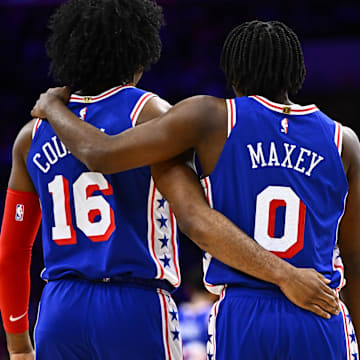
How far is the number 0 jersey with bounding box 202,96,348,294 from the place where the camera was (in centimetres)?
222

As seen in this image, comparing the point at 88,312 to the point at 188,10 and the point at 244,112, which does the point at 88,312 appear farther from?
the point at 188,10

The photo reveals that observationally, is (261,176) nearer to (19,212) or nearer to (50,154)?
(50,154)

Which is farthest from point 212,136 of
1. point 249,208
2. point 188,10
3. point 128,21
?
point 188,10

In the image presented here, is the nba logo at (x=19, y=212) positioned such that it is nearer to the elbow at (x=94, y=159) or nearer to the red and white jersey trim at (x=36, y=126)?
the red and white jersey trim at (x=36, y=126)

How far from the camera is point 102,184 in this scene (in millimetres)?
2449

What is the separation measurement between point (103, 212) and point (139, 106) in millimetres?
400

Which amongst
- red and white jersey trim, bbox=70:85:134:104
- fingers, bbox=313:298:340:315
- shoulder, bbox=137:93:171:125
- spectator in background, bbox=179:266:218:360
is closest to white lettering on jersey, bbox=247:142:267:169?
shoulder, bbox=137:93:171:125

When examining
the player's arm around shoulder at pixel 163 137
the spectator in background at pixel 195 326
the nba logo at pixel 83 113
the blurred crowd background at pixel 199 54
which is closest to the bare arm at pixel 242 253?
the player's arm around shoulder at pixel 163 137

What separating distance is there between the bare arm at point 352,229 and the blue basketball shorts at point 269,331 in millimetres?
208

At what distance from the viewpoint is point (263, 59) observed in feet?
7.70

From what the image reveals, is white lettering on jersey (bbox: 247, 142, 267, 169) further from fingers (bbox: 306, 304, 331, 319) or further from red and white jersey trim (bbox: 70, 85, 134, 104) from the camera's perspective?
red and white jersey trim (bbox: 70, 85, 134, 104)

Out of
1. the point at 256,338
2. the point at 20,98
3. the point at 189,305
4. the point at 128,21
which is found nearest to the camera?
the point at 256,338

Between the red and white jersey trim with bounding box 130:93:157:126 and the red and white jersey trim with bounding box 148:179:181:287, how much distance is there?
23 cm

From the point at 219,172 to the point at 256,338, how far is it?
21.3 inches
